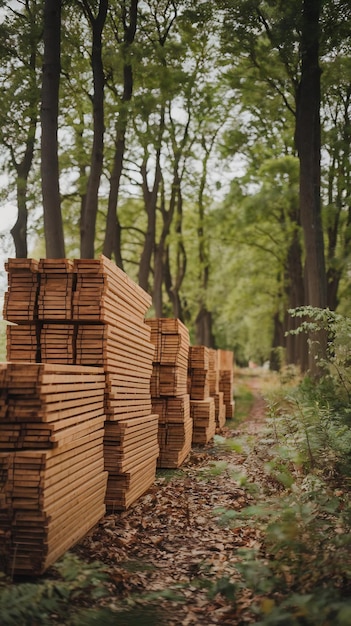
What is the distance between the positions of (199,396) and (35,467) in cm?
935

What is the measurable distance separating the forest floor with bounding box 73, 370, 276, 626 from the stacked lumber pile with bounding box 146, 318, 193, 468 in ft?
3.54

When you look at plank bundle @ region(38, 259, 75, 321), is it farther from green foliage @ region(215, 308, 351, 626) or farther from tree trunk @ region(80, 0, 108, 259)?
tree trunk @ region(80, 0, 108, 259)

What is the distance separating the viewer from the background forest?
50.3ft

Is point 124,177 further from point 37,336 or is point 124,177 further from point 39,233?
point 37,336

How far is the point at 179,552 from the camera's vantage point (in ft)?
20.2

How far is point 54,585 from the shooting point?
461 cm

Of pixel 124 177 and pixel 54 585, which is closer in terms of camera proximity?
pixel 54 585

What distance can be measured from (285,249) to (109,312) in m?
20.6

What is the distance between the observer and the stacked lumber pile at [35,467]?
495 cm

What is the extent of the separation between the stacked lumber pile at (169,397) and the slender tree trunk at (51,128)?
303 cm

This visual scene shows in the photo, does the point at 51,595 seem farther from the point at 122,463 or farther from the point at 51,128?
the point at 51,128

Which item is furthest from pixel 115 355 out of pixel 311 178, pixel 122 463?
pixel 311 178

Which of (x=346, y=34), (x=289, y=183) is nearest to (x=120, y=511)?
(x=346, y=34)

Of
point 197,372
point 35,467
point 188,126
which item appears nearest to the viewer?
point 35,467
